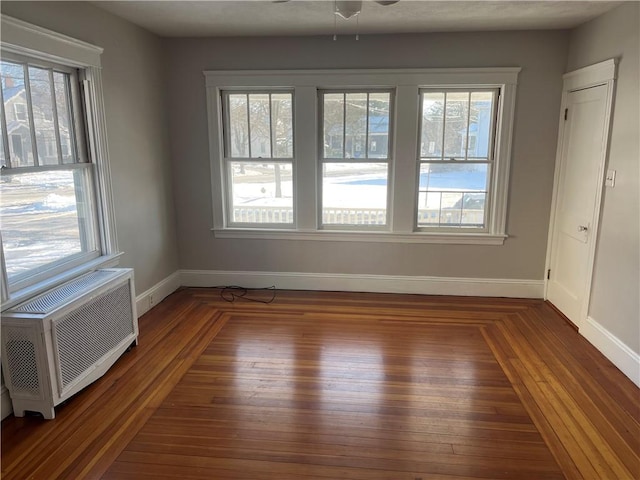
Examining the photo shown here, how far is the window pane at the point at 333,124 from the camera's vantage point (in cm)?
436

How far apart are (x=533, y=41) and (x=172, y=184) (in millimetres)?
3772

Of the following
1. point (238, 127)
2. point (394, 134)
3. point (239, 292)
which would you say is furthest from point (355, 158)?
point (239, 292)

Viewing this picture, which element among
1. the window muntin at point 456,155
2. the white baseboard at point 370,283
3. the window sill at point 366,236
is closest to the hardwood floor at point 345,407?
the white baseboard at point 370,283

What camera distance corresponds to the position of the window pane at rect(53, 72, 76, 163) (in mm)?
3055

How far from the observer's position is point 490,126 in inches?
167

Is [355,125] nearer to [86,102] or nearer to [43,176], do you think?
[86,102]

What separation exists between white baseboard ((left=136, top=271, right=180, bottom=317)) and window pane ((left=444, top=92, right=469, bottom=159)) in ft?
10.2

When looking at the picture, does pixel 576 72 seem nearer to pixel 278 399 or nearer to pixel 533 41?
pixel 533 41

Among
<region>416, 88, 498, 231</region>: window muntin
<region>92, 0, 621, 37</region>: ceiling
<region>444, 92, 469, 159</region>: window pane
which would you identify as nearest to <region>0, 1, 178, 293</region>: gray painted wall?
<region>92, 0, 621, 37</region>: ceiling

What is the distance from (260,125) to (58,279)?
2.40 meters

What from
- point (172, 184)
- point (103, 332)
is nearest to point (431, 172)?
point (172, 184)

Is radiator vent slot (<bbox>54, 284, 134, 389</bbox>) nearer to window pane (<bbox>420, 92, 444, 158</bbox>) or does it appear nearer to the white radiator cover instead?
the white radiator cover

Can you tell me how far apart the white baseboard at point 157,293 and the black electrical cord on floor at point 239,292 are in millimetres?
484

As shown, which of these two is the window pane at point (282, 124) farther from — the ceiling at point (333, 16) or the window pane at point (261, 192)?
the ceiling at point (333, 16)
